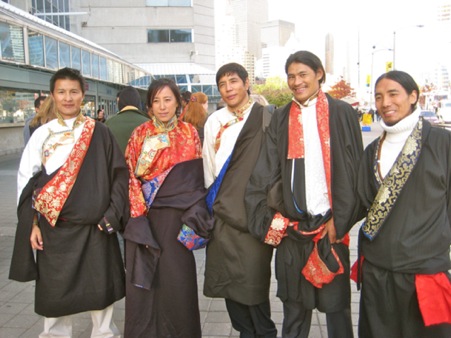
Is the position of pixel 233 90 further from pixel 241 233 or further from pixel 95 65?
pixel 95 65

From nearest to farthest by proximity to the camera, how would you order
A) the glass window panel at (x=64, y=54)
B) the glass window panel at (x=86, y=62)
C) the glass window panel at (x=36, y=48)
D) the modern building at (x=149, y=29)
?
the glass window panel at (x=36, y=48) < the glass window panel at (x=64, y=54) < the glass window panel at (x=86, y=62) < the modern building at (x=149, y=29)

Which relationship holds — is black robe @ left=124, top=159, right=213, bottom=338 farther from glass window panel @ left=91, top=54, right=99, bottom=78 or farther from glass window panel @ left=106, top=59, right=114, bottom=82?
glass window panel @ left=106, top=59, right=114, bottom=82

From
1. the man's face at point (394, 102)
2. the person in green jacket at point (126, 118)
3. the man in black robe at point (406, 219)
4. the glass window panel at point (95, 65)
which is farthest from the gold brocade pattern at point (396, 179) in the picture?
the glass window panel at point (95, 65)

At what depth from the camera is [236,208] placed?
112 inches

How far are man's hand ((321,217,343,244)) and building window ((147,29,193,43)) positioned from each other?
3940 cm

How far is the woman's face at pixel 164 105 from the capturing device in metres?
3.00

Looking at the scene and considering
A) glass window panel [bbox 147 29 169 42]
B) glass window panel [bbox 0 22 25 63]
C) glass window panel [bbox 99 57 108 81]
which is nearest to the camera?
glass window panel [bbox 0 22 25 63]

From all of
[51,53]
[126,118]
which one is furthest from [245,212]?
[51,53]

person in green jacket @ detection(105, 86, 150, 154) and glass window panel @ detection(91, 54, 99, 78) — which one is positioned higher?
glass window panel @ detection(91, 54, 99, 78)

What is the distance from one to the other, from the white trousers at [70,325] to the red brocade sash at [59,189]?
74 centimetres

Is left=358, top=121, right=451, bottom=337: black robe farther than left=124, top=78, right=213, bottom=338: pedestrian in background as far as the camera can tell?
No

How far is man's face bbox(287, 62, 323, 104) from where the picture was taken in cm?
271

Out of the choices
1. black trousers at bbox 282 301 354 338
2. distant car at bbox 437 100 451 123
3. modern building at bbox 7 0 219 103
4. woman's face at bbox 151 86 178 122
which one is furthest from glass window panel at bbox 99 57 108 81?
distant car at bbox 437 100 451 123

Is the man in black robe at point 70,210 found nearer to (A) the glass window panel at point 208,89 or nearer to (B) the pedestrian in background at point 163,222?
(B) the pedestrian in background at point 163,222
